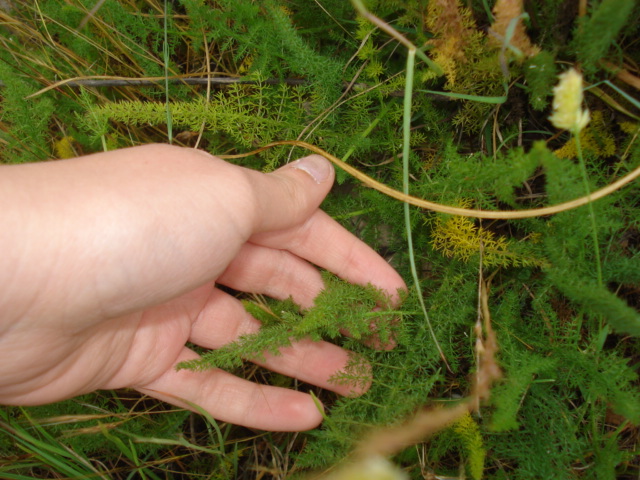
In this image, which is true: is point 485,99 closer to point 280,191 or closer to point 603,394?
point 280,191

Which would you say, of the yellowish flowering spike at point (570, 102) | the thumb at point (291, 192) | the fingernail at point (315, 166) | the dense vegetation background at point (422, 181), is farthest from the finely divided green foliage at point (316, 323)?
the yellowish flowering spike at point (570, 102)

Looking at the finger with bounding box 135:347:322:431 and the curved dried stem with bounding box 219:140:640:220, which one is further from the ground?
the curved dried stem with bounding box 219:140:640:220

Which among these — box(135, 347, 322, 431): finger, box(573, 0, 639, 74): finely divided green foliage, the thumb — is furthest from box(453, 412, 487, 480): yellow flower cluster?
box(573, 0, 639, 74): finely divided green foliage

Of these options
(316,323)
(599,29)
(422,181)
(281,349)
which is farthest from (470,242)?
(281,349)

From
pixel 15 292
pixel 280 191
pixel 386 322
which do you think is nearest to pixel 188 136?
pixel 280 191

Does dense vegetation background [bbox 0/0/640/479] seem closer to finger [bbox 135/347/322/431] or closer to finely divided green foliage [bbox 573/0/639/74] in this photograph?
finely divided green foliage [bbox 573/0/639/74]

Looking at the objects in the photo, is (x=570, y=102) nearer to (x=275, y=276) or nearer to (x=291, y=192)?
(x=291, y=192)
